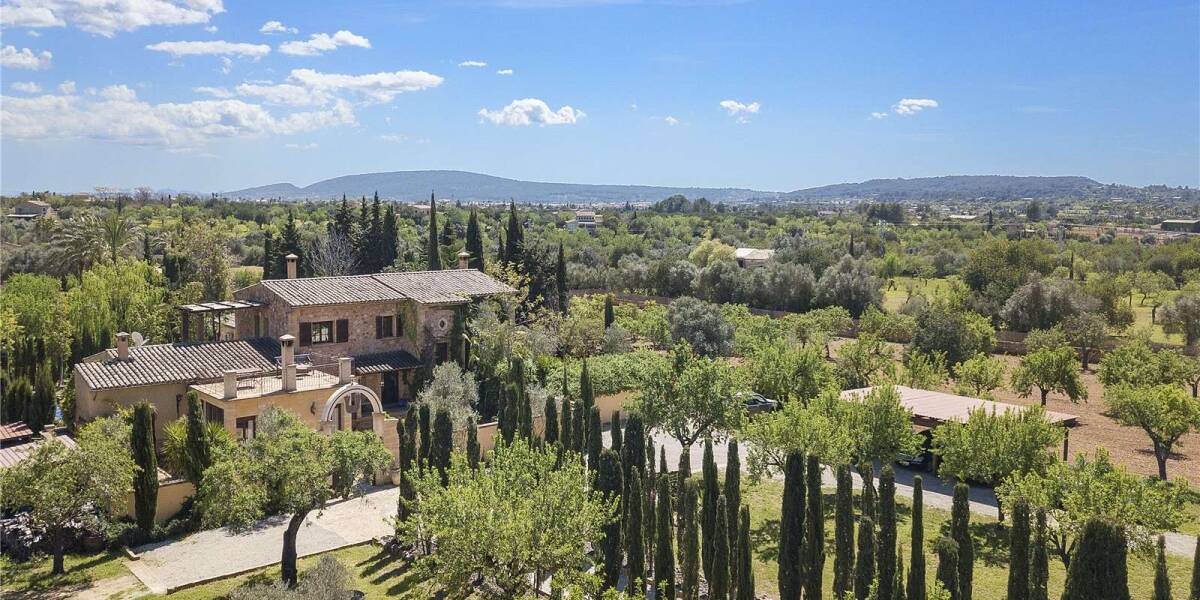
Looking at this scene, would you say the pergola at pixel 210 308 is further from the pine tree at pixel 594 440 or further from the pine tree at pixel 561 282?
the pine tree at pixel 561 282

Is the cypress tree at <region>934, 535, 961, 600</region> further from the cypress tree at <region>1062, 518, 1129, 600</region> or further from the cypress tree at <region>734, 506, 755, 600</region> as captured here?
the cypress tree at <region>734, 506, 755, 600</region>

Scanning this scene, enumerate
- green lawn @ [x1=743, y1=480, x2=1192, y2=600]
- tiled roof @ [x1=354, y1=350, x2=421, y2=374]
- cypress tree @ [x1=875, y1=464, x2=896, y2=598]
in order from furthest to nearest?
tiled roof @ [x1=354, y1=350, x2=421, y2=374]
green lawn @ [x1=743, y1=480, x2=1192, y2=600]
cypress tree @ [x1=875, y1=464, x2=896, y2=598]

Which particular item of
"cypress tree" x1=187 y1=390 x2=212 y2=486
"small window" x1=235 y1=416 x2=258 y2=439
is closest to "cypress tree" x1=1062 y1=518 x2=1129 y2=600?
→ "cypress tree" x1=187 y1=390 x2=212 y2=486

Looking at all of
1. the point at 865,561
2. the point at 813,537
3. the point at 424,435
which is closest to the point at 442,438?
the point at 424,435

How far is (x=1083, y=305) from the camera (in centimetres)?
5388

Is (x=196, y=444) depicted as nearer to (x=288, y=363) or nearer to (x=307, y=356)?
(x=288, y=363)

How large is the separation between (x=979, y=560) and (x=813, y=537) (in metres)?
6.98

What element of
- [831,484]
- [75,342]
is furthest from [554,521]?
[75,342]

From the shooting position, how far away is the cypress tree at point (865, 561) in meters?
15.7

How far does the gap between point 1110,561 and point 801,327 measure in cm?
3516

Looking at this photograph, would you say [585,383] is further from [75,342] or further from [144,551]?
[75,342]

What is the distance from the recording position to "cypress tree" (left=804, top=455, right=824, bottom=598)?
1691 cm

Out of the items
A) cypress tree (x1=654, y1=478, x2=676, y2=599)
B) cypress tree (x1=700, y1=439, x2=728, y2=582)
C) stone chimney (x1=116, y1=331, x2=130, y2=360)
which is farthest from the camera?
stone chimney (x1=116, y1=331, x2=130, y2=360)

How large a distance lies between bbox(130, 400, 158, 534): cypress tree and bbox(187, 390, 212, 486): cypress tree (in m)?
0.92
